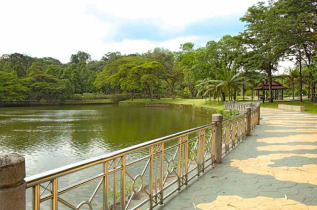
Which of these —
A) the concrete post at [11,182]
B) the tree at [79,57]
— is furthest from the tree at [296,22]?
the tree at [79,57]

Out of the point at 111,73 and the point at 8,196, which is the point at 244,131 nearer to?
the point at 8,196

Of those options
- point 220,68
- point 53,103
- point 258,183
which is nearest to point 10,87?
point 53,103

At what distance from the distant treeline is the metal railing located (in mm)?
19608

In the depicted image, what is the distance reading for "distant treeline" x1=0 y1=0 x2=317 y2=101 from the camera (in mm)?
24688

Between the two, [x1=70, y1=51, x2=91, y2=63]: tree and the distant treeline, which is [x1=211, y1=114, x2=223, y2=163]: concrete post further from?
[x1=70, y1=51, x2=91, y2=63]: tree

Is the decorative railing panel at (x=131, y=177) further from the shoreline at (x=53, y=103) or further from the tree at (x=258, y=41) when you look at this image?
the shoreline at (x=53, y=103)

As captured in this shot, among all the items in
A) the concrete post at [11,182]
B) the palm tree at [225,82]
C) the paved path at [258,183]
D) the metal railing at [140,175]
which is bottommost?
the paved path at [258,183]

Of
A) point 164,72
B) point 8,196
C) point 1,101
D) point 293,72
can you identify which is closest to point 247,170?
point 8,196

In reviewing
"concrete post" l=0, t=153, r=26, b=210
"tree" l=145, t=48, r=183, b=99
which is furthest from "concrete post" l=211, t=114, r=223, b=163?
"tree" l=145, t=48, r=183, b=99

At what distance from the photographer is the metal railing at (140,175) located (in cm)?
234

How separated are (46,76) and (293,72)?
1628 inches

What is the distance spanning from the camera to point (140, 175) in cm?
365

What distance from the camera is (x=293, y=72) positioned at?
40750mm

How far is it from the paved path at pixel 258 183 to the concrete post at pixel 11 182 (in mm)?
2434
